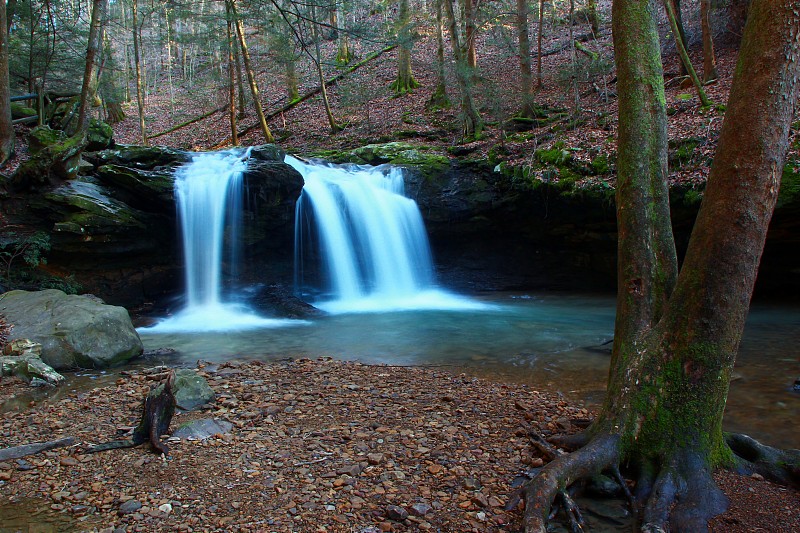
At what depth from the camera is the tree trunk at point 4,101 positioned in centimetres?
1073

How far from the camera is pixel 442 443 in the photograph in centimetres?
400

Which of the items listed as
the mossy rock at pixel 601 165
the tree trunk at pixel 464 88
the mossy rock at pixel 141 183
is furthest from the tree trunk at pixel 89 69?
the mossy rock at pixel 601 165

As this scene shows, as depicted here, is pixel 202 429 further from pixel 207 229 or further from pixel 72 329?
pixel 207 229

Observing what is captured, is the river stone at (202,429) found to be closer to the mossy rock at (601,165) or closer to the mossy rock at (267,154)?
the mossy rock at (267,154)

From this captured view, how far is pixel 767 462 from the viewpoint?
3.41 meters

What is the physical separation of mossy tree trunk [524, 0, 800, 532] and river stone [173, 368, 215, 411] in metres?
3.26

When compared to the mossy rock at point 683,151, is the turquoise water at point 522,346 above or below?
below

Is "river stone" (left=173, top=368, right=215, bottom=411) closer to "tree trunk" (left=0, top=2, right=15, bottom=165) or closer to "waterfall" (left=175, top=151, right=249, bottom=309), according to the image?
"waterfall" (left=175, top=151, right=249, bottom=309)

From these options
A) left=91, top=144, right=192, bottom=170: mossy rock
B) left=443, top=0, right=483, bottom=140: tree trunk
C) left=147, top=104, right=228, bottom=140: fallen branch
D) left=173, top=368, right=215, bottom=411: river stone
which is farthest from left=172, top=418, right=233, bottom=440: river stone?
left=147, top=104, right=228, bottom=140: fallen branch

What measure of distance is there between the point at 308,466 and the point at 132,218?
31.5 feet

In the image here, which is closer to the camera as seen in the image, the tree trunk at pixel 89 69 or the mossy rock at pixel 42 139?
the tree trunk at pixel 89 69

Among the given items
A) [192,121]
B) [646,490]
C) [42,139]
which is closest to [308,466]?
[646,490]

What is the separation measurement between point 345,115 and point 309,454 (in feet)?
67.1

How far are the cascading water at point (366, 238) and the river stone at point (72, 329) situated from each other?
20.7ft
